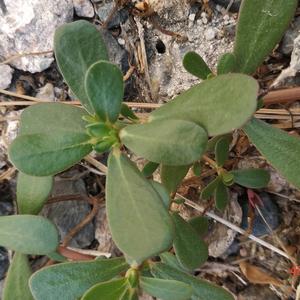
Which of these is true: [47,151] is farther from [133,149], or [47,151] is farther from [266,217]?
[266,217]

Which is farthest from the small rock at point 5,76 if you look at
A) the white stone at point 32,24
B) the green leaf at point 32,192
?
the green leaf at point 32,192

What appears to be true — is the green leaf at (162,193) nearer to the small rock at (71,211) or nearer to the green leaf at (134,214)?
the green leaf at (134,214)

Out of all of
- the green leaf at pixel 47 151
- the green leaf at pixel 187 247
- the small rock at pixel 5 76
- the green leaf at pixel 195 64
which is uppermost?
the green leaf at pixel 195 64

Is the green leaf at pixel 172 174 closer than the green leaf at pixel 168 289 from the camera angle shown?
No

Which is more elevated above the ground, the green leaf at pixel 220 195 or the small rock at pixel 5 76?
the small rock at pixel 5 76

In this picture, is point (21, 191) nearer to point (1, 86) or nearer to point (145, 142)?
point (1, 86)

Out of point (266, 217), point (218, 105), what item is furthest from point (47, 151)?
point (266, 217)

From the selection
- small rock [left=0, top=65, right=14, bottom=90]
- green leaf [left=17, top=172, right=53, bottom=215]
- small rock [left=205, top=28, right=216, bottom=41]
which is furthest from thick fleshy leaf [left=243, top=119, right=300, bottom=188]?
small rock [left=0, top=65, right=14, bottom=90]
